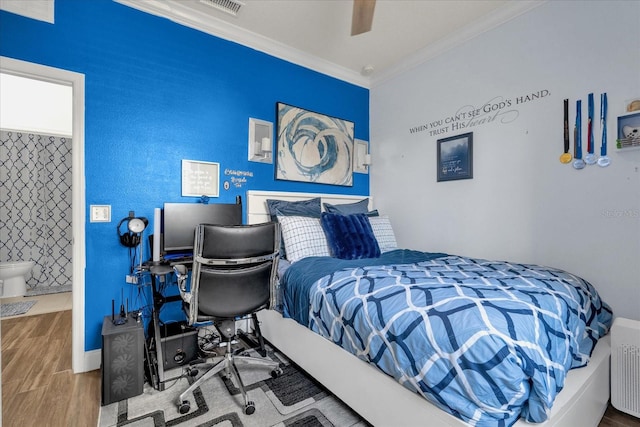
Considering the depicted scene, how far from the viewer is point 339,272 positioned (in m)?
1.86

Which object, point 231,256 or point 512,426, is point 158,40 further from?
point 512,426

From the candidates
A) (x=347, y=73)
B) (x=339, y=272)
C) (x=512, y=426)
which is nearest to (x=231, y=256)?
(x=339, y=272)

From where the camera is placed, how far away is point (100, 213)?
2.16 metres

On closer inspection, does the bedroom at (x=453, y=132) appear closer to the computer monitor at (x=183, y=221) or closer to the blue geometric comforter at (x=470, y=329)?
the computer monitor at (x=183, y=221)

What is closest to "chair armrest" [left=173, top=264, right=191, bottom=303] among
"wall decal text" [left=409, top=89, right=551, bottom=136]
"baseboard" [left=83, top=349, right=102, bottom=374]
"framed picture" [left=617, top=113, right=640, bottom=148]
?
"baseboard" [left=83, top=349, right=102, bottom=374]

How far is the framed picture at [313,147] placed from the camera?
3042 millimetres

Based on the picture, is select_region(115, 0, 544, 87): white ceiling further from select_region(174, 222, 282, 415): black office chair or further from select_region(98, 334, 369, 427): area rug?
select_region(98, 334, 369, 427): area rug

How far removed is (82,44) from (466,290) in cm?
289

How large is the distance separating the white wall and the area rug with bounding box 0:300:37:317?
13.7 feet

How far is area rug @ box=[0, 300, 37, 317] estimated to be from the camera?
3082 mm

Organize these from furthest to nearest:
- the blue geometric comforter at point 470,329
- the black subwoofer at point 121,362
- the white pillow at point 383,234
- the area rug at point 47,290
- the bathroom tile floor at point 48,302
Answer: the area rug at point 47,290
the bathroom tile floor at point 48,302
the white pillow at point 383,234
the black subwoofer at point 121,362
the blue geometric comforter at point 470,329

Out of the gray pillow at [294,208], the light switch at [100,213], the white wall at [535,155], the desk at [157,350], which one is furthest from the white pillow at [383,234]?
the light switch at [100,213]

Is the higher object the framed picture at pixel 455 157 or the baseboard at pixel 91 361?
the framed picture at pixel 455 157

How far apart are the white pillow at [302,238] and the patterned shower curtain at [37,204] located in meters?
3.70
